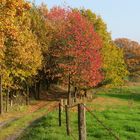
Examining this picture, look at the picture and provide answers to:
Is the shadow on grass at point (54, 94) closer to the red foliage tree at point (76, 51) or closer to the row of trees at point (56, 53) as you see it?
the row of trees at point (56, 53)

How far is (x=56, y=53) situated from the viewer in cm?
6431

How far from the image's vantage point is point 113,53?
8238cm

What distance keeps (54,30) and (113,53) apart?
54.7 ft

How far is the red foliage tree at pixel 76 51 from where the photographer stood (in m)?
62.5

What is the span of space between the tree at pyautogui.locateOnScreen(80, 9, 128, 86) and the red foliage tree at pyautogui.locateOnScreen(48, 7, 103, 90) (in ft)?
35.4

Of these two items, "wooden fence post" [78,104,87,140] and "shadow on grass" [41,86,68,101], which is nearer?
"wooden fence post" [78,104,87,140]

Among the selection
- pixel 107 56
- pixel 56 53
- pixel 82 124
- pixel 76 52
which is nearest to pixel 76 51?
pixel 76 52

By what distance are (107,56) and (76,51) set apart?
53.7ft

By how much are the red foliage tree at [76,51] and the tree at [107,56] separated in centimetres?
1080

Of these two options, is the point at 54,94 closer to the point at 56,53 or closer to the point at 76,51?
the point at 56,53

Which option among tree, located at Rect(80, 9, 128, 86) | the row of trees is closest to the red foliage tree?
the row of trees

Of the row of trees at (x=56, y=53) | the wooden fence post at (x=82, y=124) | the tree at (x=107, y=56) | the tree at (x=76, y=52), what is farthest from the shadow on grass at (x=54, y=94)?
the wooden fence post at (x=82, y=124)

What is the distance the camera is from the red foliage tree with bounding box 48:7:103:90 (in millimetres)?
62500

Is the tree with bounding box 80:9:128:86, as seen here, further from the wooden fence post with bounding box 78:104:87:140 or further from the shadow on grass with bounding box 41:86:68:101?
the wooden fence post with bounding box 78:104:87:140
